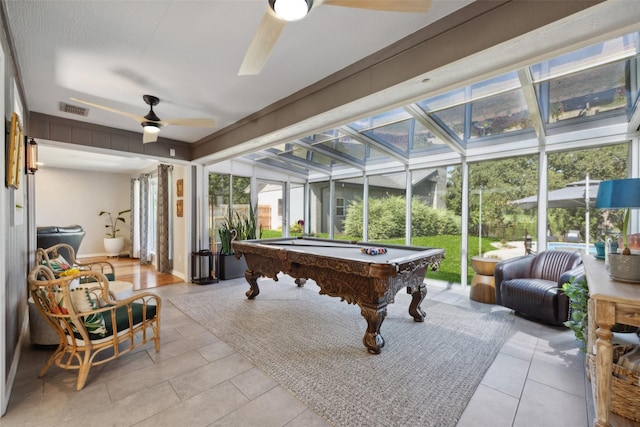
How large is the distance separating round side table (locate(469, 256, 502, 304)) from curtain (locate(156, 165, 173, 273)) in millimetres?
5944

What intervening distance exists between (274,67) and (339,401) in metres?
2.88

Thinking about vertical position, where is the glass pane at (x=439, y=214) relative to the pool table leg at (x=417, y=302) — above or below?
above

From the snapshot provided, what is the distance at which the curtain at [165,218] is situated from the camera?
241 inches

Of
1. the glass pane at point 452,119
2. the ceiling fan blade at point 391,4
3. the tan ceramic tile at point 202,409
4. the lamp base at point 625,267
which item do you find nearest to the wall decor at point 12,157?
the tan ceramic tile at point 202,409

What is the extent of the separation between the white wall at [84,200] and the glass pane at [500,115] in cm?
949

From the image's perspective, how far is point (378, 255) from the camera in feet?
10.6

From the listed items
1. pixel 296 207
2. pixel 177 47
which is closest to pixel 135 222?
pixel 296 207

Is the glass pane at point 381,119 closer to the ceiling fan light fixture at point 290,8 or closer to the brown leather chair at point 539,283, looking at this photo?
the ceiling fan light fixture at point 290,8

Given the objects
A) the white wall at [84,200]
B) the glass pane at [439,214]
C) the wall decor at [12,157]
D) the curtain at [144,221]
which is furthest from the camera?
A: the white wall at [84,200]

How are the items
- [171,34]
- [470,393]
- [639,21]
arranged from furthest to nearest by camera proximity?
1. [171,34]
2. [470,393]
3. [639,21]

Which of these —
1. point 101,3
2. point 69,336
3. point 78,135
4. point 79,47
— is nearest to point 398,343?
point 69,336

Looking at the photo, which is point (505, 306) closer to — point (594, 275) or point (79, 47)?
point (594, 275)

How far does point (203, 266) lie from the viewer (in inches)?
220

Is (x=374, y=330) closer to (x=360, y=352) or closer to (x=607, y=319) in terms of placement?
(x=360, y=352)
